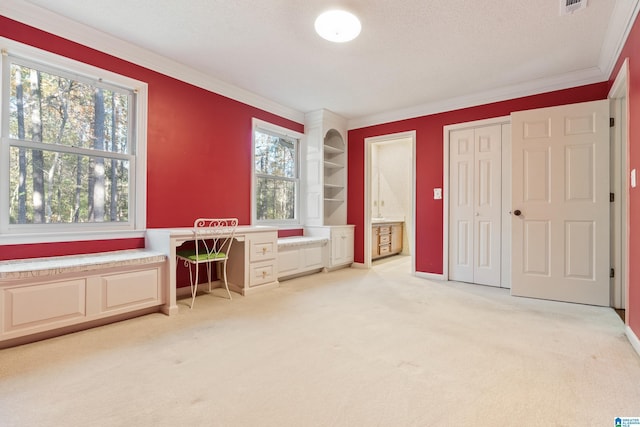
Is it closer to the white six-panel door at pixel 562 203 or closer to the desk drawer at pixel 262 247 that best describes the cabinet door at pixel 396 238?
the white six-panel door at pixel 562 203

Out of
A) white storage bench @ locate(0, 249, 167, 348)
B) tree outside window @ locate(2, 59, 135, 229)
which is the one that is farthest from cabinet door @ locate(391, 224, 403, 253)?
tree outside window @ locate(2, 59, 135, 229)

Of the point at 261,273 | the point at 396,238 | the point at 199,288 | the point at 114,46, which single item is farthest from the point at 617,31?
the point at 396,238

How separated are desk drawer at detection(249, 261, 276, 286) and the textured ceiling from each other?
2.27m

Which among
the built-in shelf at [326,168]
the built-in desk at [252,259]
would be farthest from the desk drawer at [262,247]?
the built-in shelf at [326,168]

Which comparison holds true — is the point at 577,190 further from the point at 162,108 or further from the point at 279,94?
the point at 162,108

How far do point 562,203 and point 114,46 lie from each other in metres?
4.87

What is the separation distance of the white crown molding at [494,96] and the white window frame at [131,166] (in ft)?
11.2

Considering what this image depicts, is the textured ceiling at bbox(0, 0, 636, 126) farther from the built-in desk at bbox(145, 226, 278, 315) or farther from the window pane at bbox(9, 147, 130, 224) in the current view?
the built-in desk at bbox(145, 226, 278, 315)

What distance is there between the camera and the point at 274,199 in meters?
4.68

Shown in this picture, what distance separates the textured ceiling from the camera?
2.41 m

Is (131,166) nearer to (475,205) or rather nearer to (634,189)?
(475,205)

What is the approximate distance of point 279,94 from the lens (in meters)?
4.21

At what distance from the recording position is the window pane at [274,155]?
175 inches

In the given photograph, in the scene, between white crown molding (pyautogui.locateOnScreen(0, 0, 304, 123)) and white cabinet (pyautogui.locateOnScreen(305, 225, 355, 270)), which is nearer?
white crown molding (pyautogui.locateOnScreen(0, 0, 304, 123))
